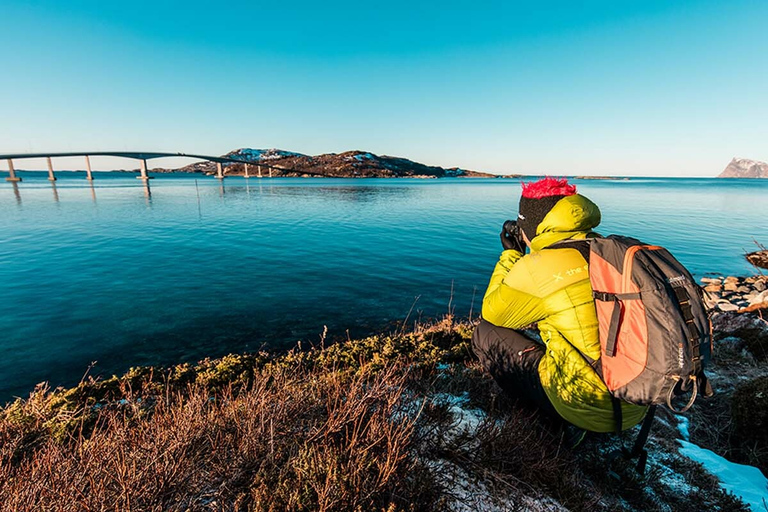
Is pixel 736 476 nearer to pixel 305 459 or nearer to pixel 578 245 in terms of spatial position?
pixel 578 245

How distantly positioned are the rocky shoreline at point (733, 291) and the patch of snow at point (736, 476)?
429 inches

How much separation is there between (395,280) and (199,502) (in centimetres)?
1183

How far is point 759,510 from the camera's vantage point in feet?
8.50

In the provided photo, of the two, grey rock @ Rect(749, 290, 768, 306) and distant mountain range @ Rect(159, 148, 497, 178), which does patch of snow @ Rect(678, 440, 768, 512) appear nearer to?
grey rock @ Rect(749, 290, 768, 306)

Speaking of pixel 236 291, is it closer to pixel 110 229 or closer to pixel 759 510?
pixel 759 510

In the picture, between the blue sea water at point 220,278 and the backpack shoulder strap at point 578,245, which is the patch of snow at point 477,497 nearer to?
the backpack shoulder strap at point 578,245

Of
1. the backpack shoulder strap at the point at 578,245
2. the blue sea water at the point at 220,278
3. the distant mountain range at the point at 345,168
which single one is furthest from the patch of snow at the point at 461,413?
the distant mountain range at the point at 345,168

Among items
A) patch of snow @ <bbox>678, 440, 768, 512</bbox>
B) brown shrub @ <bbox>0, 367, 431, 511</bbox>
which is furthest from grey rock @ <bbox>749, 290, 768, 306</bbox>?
brown shrub @ <bbox>0, 367, 431, 511</bbox>


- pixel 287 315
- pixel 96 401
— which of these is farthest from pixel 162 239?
pixel 96 401

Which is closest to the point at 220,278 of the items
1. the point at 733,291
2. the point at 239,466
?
the point at 239,466

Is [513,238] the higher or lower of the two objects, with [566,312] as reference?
higher

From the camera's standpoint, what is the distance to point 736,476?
3.05 metres

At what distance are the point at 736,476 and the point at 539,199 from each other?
3448mm

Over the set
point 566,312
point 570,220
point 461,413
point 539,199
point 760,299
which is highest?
point 539,199
